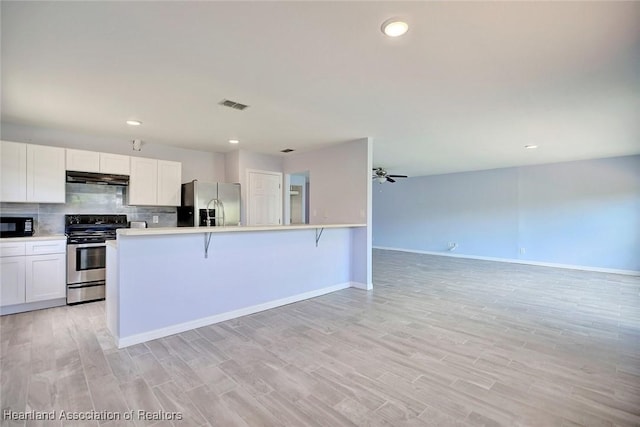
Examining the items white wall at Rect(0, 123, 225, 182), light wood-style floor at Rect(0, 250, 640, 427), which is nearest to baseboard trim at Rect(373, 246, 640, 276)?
light wood-style floor at Rect(0, 250, 640, 427)

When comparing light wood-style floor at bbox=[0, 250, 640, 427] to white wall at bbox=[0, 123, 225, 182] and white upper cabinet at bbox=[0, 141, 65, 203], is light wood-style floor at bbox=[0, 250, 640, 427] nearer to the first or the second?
white upper cabinet at bbox=[0, 141, 65, 203]

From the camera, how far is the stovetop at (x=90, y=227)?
13.3 feet

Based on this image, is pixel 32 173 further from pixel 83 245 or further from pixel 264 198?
pixel 264 198

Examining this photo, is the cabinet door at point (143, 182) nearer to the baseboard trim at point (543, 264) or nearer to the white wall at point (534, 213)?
the white wall at point (534, 213)

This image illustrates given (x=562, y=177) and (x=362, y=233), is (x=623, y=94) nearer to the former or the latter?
(x=362, y=233)

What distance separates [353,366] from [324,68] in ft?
8.16

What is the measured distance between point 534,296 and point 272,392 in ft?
14.3

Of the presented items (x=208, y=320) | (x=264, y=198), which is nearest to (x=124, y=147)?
(x=264, y=198)

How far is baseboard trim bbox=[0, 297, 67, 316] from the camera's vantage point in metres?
3.57

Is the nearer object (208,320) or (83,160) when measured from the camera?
(208,320)

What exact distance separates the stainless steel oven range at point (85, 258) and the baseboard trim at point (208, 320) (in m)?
1.88

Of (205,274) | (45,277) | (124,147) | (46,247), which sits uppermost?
(124,147)

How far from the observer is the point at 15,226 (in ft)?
12.8

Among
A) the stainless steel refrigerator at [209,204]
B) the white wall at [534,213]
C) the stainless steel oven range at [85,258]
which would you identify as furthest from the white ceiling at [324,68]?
the white wall at [534,213]
